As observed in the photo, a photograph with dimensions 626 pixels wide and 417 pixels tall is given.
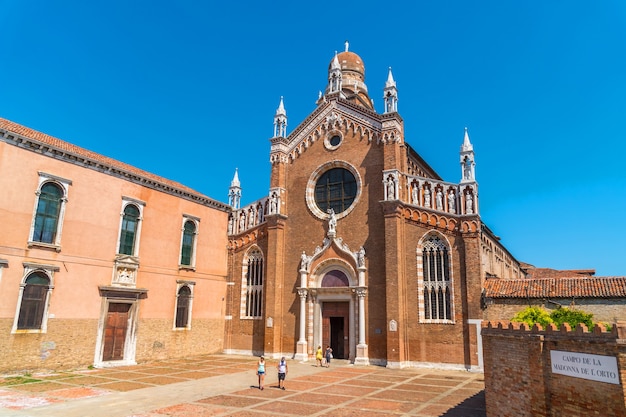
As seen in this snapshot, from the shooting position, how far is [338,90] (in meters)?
30.6

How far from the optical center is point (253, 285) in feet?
101

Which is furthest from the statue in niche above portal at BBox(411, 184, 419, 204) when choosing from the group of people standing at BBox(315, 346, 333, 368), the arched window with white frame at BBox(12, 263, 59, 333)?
the arched window with white frame at BBox(12, 263, 59, 333)

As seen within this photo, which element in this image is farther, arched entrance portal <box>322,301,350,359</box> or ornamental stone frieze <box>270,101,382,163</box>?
ornamental stone frieze <box>270,101,382,163</box>

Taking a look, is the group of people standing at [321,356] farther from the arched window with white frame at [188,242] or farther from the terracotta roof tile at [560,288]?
the arched window with white frame at [188,242]

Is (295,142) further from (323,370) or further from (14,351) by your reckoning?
(14,351)

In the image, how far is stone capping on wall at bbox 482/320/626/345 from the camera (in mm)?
8109

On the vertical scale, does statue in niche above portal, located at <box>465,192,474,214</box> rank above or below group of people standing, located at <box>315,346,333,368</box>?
above

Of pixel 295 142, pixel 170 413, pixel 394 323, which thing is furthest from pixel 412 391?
pixel 295 142

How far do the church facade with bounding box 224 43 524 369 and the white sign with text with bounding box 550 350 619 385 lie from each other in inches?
561

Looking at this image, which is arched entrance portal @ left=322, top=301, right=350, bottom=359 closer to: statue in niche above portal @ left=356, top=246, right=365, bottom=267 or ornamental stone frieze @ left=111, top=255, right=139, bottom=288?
statue in niche above portal @ left=356, top=246, right=365, bottom=267

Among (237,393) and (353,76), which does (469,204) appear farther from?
(353,76)

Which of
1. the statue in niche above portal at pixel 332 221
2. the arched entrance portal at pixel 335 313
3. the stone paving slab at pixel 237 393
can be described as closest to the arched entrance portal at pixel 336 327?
the arched entrance portal at pixel 335 313

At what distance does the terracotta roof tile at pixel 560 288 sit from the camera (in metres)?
20.9

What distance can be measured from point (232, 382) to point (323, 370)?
5.83 m
